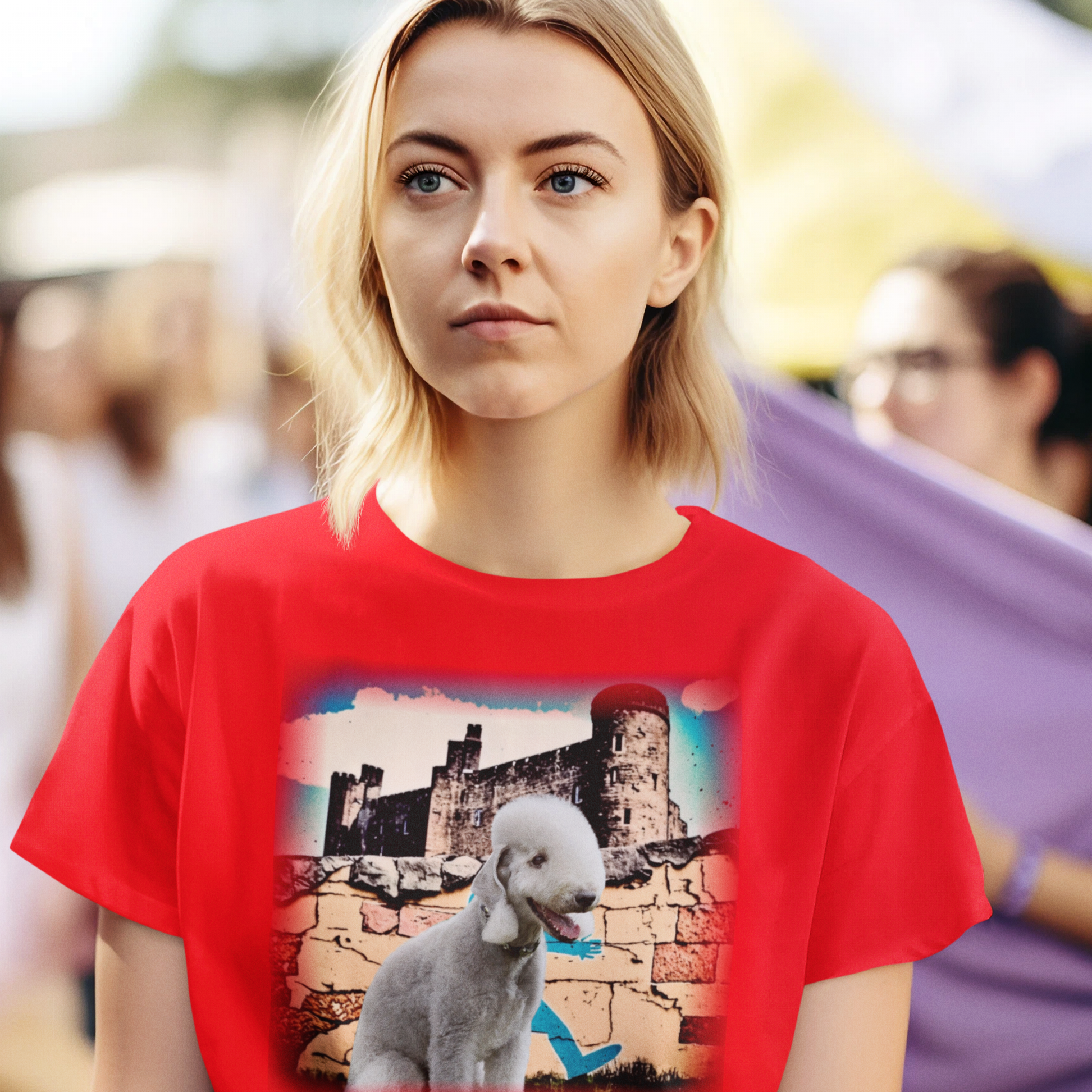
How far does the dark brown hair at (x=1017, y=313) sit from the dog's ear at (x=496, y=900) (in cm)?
146

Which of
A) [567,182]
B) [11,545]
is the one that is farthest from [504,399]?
[11,545]

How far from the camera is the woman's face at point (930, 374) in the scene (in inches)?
83.0

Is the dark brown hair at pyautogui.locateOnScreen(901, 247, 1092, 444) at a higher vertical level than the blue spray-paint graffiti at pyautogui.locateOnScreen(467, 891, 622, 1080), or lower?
higher

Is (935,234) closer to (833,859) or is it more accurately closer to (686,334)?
(686,334)

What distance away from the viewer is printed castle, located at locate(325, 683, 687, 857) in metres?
1.07

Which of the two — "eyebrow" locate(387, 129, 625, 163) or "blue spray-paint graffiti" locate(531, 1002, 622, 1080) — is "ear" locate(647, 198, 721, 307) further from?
"blue spray-paint graffiti" locate(531, 1002, 622, 1080)

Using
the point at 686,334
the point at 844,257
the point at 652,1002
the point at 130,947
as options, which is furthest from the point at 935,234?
the point at 130,947

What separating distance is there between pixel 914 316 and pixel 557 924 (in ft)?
4.58

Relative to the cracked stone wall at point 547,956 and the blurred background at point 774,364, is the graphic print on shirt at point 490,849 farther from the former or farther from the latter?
the blurred background at point 774,364

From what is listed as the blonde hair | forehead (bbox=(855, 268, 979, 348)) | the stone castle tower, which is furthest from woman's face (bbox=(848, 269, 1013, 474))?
the stone castle tower

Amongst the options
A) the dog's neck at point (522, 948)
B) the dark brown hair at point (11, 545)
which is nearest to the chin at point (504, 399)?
the dog's neck at point (522, 948)

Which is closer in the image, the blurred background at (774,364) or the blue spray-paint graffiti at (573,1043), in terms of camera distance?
the blue spray-paint graffiti at (573,1043)

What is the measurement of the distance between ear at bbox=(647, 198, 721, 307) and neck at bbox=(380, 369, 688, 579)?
9 cm

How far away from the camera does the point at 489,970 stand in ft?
3.47
